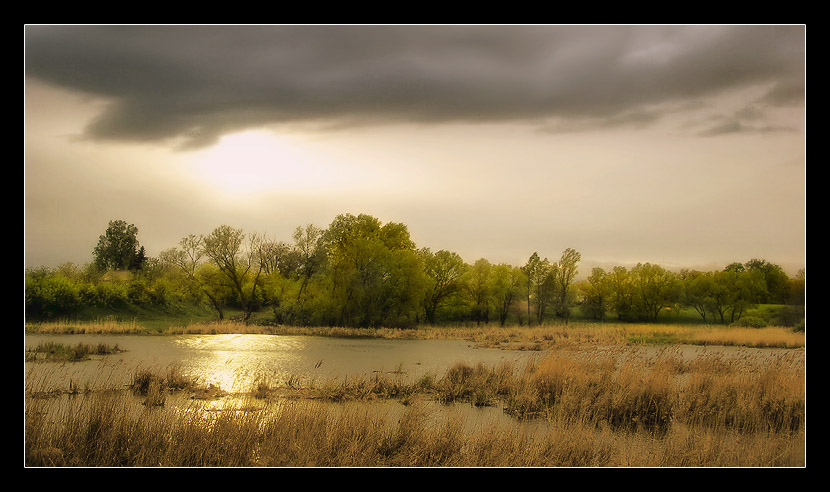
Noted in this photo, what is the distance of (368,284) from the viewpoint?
2339 cm

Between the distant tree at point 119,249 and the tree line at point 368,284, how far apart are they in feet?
0.13

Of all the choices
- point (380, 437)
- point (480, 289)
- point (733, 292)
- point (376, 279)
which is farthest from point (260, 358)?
point (733, 292)

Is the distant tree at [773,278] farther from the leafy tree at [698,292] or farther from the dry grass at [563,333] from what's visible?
the leafy tree at [698,292]

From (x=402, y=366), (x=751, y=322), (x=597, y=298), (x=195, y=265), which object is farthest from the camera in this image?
(x=751, y=322)

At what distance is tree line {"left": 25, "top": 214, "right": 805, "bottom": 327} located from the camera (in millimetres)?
13797

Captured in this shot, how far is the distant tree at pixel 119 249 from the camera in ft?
37.0

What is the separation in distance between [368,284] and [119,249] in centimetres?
1230

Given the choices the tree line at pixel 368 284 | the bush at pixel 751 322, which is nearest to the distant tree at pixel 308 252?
the tree line at pixel 368 284

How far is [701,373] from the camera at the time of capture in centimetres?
1105

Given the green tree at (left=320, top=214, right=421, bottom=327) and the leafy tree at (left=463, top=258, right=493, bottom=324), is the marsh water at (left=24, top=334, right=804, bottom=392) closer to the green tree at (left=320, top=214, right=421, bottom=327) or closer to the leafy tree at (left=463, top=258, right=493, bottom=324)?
the green tree at (left=320, top=214, right=421, bottom=327)

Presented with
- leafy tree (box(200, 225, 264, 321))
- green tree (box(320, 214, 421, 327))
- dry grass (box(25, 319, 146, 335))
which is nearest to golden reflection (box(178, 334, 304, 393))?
leafy tree (box(200, 225, 264, 321))

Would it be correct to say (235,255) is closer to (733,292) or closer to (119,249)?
(119,249)

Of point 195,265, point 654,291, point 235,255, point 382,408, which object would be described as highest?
point 235,255
